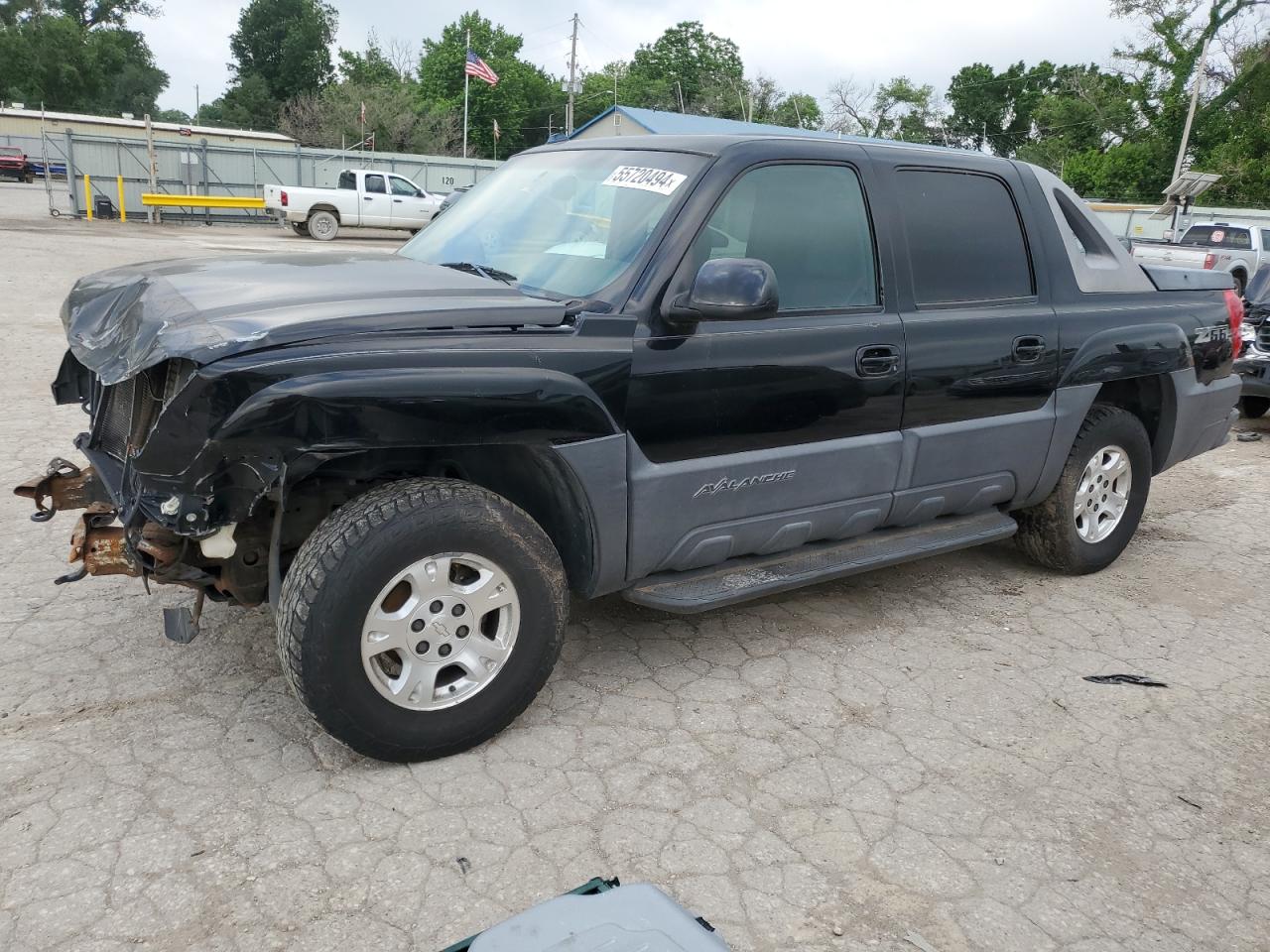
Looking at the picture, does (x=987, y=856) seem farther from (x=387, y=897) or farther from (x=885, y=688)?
(x=387, y=897)

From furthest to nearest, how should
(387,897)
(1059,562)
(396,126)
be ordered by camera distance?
(396,126) < (1059,562) < (387,897)

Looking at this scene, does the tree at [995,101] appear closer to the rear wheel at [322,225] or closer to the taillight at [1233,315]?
the rear wheel at [322,225]

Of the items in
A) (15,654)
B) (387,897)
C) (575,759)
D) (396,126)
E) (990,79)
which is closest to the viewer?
(387,897)

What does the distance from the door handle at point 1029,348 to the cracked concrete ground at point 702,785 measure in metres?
1.15

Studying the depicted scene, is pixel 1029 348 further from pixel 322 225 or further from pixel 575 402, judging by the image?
pixel 322 225

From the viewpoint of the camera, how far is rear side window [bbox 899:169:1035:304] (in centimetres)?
395

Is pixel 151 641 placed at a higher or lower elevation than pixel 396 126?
lower

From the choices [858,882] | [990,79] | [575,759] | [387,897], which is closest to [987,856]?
[858,882]

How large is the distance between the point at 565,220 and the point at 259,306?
126cm

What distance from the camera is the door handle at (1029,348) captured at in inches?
165

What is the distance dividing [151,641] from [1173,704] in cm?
380

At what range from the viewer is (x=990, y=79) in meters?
77.3

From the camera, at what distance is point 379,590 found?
9.16 feet

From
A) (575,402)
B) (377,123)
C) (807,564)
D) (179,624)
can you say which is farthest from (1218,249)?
(377,123)
